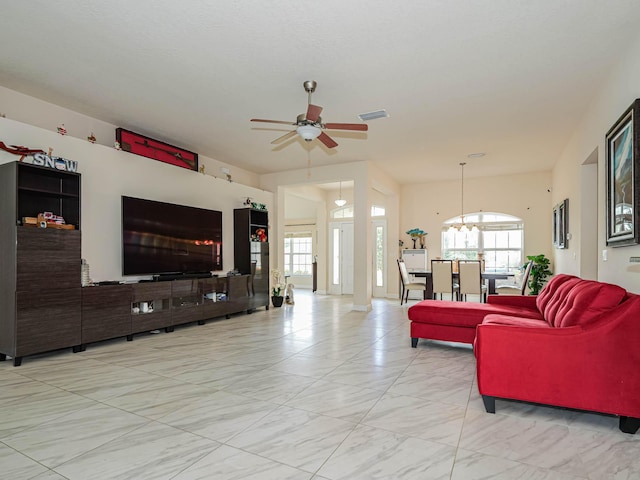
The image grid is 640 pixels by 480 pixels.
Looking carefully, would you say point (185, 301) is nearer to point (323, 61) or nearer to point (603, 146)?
point (323, 61)

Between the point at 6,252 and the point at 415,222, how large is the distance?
7868mm

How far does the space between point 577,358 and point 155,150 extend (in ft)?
18.4

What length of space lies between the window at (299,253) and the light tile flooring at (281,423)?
23.7ft

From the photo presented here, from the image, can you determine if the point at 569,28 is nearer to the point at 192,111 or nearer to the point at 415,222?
the point at 192,111

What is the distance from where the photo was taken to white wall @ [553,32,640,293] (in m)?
2.88

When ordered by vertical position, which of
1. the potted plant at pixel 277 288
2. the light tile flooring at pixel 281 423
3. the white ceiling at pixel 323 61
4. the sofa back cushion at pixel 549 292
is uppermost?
the white ceiling at pixel 323 61

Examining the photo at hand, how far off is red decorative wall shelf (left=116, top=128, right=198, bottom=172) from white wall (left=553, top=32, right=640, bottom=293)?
18.3ft

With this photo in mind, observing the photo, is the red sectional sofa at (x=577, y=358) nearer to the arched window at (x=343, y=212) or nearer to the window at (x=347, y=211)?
the window at (x=347, y=211)

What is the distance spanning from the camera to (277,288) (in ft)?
24.0

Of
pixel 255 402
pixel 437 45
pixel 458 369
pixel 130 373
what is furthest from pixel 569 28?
pixel 130 373

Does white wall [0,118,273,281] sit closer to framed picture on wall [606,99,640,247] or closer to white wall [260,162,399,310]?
white wall [260,162,399,310]

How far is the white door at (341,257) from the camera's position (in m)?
9.80

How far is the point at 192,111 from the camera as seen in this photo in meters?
4.53

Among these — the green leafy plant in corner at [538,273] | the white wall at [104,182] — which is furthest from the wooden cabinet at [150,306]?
the green leafy plant in corner at [538,273]
